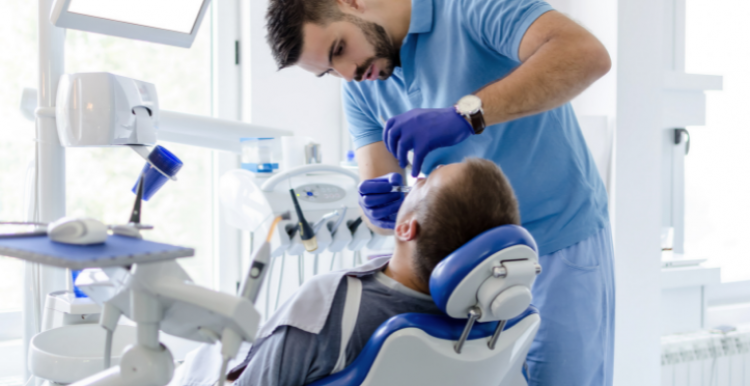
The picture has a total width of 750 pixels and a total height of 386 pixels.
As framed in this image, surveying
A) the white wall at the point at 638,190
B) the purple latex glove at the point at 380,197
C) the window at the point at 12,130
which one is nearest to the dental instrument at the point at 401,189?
the purple latex glove at the point at 380,197

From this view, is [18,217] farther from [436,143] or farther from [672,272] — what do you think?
[672,272]

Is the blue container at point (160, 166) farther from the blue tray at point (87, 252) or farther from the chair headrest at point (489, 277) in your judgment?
the chair headrest at point (489, 277)

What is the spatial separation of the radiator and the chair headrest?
2.01 metres

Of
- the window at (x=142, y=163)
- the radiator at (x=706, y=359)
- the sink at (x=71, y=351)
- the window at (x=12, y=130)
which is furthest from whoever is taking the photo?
the radiator at (x=706, y=359)

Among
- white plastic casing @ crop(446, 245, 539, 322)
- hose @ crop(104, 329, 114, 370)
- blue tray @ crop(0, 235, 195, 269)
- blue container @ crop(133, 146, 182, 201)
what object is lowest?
hose @ crop(104, 329, 114, 370)

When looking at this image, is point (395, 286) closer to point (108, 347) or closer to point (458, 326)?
point (458, 326)

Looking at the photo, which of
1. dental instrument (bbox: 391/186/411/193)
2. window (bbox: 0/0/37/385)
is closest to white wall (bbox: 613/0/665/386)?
dental instrument (bbox: 391/186/411/193)

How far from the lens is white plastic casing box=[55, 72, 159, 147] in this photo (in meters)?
1.02

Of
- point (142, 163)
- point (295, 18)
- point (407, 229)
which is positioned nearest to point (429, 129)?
point (407, 229)

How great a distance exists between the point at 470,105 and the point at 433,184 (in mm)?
162

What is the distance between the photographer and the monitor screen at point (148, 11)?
3.45 ft

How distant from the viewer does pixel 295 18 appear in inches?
47.6

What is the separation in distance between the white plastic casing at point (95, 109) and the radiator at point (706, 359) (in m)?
2.36

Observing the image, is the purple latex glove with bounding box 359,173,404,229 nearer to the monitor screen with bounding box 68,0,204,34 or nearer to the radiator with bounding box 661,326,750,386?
the monitor screen with bounding box 68,0,204,34
